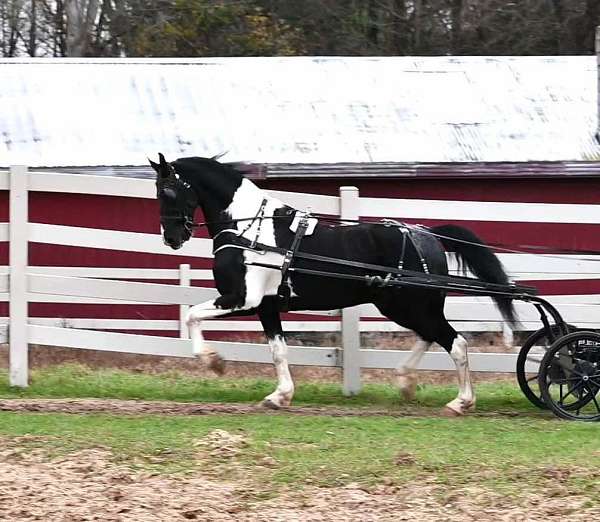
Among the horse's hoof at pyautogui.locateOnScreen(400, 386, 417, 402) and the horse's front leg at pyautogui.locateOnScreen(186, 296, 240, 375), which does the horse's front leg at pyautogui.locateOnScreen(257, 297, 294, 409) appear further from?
the horse's hoof at pyautogui.locateOnScreen(400, 386, 417, 402)

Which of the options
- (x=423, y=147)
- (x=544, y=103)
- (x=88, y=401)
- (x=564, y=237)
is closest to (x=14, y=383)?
(x=88, y=401)

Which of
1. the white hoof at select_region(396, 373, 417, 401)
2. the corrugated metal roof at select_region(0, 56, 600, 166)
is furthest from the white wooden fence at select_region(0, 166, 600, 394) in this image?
the corrugated metal roof at select_region(0, 56, 600, 166)

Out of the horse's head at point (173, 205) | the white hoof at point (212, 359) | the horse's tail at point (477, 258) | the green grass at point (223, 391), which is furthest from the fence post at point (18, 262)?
the horse's tail at point (477, 258)

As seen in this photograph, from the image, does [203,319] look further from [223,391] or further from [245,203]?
[223,391]

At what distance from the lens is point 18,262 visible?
10.2 m

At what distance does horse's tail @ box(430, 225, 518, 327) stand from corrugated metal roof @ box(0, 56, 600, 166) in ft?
20.7

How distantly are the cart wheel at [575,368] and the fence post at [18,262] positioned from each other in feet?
15.0

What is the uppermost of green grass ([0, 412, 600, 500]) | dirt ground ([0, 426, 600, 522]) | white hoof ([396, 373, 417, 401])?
white hoof ([396, 373, 417, 401])

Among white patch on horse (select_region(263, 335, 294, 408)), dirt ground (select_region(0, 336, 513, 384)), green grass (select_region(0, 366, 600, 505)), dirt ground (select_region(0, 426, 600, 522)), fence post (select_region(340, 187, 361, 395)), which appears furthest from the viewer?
dirt ground (select_region(0, 336, 513, 384))

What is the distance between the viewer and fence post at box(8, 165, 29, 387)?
10.2m

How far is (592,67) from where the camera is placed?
1934 centimetres

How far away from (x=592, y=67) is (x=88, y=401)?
1242 cm

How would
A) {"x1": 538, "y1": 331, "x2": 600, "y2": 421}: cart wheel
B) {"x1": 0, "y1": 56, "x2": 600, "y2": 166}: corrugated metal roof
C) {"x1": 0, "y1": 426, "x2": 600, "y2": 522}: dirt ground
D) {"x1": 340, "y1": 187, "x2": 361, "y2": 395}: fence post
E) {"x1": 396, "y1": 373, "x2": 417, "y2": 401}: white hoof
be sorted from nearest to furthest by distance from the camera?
{"x1": 0, "y1": 426, "x2": 600, "y2": 522}: dirt ground, {"x1": 538, "y1": 331, "x2": 600, "y2": 421}: cart wheel, {"x1": 396, "y1": 373, "x2": 417, "y2": 401}: white hoof, {"x1": 340, "y1": 187, "x2": 361, "y2": 395}: fence post, {"x1": 0, "y1": 56, "x2": 600, "y2": 166}: corrugated metal roof

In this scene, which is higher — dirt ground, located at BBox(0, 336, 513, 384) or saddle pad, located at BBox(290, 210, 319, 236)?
saddle pad, located at BBox(290, 210, 319, 236)
